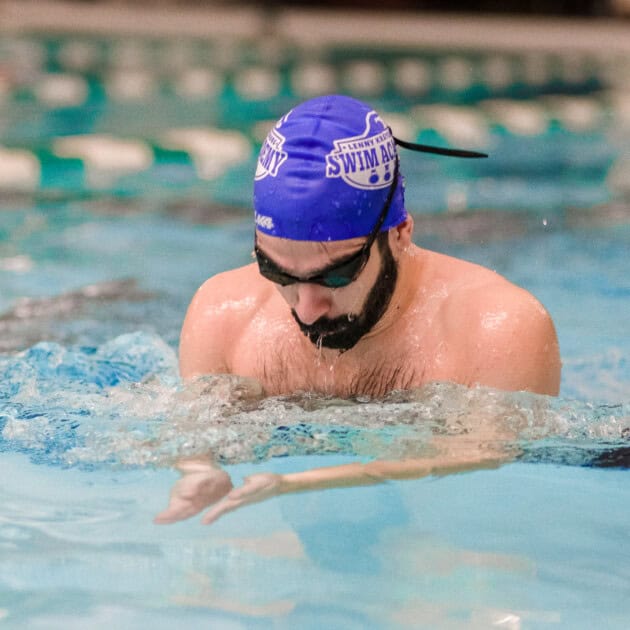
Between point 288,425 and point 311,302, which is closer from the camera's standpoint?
point 311,302

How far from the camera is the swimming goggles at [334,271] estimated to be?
250 centimetres

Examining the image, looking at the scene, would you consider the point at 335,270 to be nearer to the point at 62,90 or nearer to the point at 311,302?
the point at 311,302

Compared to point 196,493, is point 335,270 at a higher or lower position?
higher

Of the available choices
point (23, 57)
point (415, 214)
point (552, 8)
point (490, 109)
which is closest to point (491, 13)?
point (552, 8)

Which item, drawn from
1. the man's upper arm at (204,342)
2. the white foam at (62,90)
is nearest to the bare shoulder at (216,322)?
the man's upper arm at (204,342)

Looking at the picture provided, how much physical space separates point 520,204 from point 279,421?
4336 mm

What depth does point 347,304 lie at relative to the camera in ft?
8.59

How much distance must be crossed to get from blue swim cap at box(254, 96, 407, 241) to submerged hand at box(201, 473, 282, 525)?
1.91ft

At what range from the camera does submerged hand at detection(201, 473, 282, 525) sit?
216cm

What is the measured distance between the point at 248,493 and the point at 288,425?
63 cm

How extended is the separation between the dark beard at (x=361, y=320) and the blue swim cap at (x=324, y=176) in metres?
0.11

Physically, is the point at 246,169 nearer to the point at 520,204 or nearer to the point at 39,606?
the point at 520,204

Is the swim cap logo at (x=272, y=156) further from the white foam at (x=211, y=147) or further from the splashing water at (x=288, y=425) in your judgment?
the white foam at (x=211, y=147)

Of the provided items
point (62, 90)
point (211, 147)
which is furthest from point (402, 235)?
point (62, 90)
